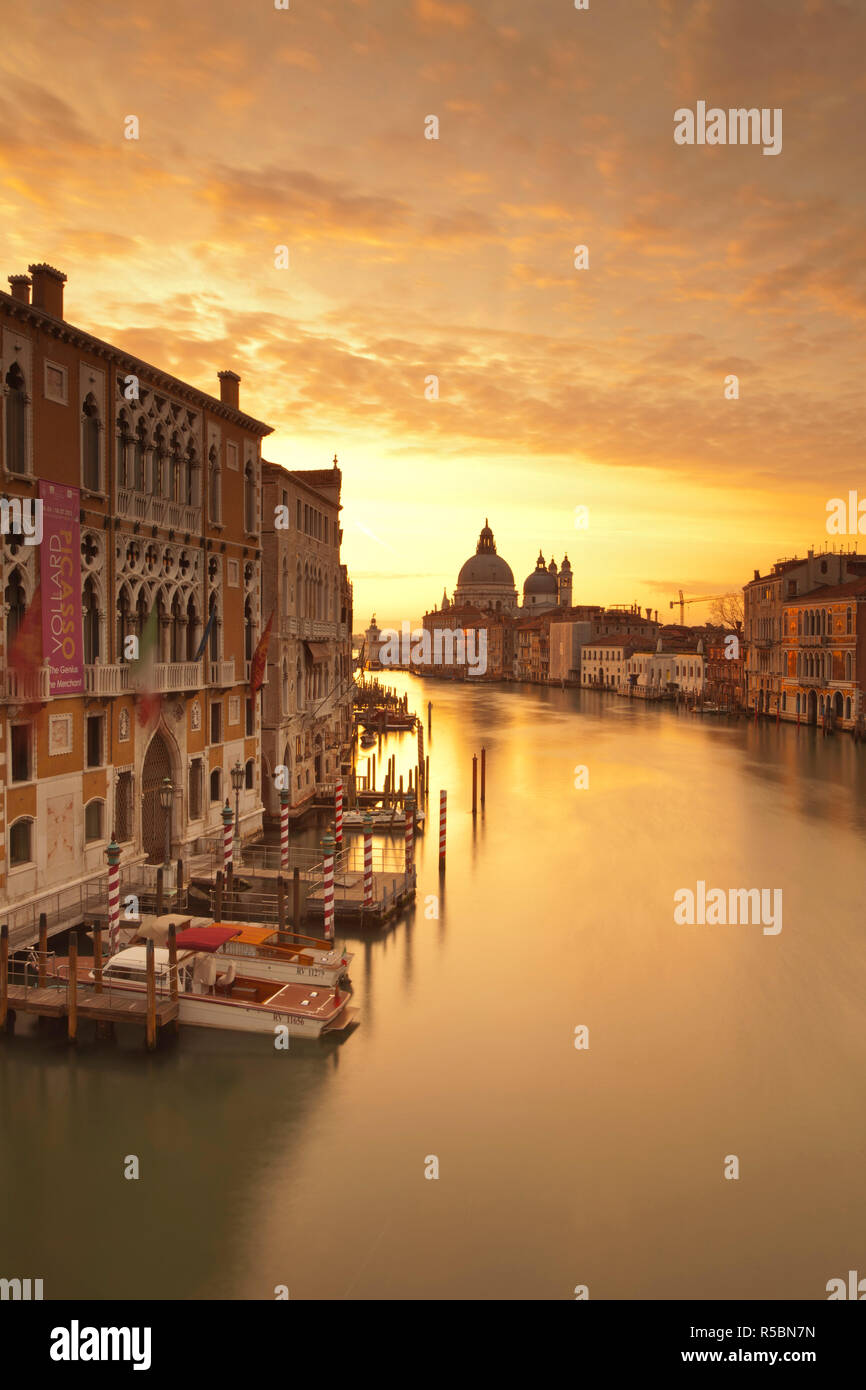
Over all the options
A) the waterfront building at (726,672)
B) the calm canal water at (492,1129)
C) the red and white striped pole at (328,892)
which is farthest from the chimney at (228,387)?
the waterfront building at (726,672)

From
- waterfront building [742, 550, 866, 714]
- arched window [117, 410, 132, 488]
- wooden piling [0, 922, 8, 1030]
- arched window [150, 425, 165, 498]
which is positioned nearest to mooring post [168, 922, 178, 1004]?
wooden piling [0, 922, 8, 1030]

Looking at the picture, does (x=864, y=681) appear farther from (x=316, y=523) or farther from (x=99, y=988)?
(x=99, y=988)

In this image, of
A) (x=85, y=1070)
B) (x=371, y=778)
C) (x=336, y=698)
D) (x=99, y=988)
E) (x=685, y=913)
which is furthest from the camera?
(x=371, y=778)

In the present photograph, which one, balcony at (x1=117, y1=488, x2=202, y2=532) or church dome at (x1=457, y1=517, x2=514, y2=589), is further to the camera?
church dome at (x1=457, y1=517, x2=514, y2=589)

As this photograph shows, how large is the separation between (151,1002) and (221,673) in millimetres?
8231

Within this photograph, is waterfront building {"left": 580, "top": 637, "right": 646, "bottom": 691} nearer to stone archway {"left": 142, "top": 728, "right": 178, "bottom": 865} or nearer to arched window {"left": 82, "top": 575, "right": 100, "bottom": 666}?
stone archway {"left": 142, "top": 728, "right": 178, "bottom": 865}

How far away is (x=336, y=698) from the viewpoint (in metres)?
26.7

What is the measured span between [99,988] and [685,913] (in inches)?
375

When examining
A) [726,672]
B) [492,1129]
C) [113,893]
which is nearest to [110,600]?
[113,893]

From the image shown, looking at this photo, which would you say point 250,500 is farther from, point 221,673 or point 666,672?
point 666,672

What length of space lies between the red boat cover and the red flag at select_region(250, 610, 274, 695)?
25.4 ft

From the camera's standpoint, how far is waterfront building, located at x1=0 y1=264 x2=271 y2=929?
11883 millimetres

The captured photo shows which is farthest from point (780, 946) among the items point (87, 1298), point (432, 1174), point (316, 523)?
point (316, 523)
